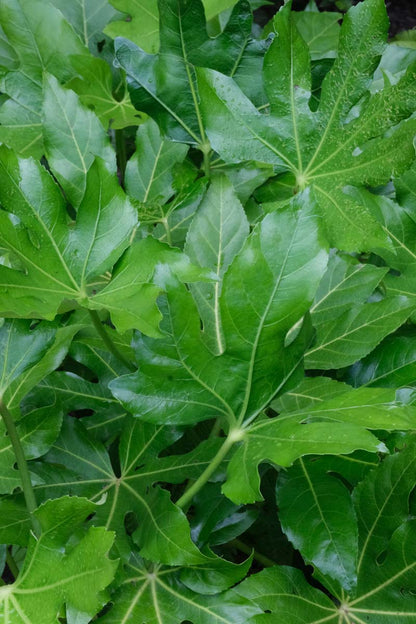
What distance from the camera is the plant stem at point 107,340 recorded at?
2.30 feet

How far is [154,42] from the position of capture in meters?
0.96

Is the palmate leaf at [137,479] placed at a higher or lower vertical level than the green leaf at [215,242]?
lower

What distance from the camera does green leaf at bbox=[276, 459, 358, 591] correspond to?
65cm

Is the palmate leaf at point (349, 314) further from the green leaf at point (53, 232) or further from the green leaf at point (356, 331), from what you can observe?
the green leaf at point (53, 232)

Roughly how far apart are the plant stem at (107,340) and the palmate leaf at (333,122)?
0.24 meters

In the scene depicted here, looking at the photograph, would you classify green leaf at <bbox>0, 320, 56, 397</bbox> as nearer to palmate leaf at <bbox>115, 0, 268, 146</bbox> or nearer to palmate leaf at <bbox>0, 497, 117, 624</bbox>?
palmate leaf at <bbox>0, 497, 117, 624</bbox>

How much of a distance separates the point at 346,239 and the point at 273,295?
196 millimetres

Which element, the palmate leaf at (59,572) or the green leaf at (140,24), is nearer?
the palmate leaf at (59,572)

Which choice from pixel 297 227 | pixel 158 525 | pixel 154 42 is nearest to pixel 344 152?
pixel 297 227

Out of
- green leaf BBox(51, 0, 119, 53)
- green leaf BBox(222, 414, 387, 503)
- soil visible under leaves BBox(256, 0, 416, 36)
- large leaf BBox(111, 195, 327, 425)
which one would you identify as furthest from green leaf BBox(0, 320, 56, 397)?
soil visible under leaves BBox(256, 0, 416, 36)

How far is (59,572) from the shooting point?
0.58 metres

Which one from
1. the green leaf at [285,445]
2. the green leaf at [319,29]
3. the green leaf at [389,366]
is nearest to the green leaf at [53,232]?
the green leaf at [285,445]

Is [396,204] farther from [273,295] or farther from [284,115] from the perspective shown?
[273,295]

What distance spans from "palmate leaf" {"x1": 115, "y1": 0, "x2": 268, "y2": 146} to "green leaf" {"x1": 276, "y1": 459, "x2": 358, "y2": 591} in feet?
1.43
